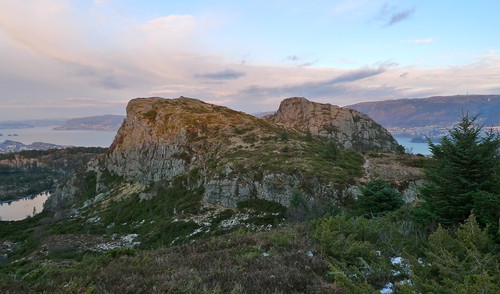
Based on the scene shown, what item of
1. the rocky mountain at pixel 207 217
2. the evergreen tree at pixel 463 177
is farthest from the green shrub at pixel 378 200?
the evergreen tree at pixel 463 177

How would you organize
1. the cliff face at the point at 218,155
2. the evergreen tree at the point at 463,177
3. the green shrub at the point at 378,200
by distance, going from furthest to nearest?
the cliff face at the point at 218,155 → the green shrub at the point at 378,200 → the evergreen tree at the point at 463,177

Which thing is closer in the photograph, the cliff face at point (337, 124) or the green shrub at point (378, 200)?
the green shrub at point (378, 200)

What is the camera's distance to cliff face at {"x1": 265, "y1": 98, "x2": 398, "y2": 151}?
12975 cm

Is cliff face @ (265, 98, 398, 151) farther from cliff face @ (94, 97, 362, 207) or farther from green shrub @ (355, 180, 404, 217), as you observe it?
green shrub @ (355, 180, 404, 217)

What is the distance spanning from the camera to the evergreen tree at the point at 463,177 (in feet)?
33.6

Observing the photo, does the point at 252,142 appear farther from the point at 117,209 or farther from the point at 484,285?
the point at 484,285

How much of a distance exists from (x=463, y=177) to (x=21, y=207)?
21212 centimetres

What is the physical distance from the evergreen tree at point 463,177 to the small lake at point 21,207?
158403mm

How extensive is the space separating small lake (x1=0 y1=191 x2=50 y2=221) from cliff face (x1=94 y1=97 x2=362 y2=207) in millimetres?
78965

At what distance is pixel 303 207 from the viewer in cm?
3034

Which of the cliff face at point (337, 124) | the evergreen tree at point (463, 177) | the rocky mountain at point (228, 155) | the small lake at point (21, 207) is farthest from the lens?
the small lake at point (21, 207)

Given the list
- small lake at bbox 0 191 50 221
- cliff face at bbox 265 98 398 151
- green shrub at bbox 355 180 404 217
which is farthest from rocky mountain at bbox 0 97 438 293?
cliff face at bbox 265 98 398 151

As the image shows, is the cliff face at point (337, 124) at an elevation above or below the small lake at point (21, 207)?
above

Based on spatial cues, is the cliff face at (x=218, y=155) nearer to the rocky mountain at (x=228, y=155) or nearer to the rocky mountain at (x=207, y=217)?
the rocky mountain at (x=228, y=155)
